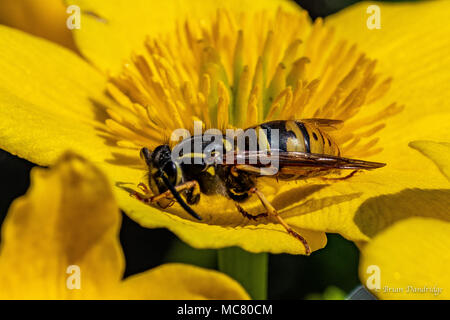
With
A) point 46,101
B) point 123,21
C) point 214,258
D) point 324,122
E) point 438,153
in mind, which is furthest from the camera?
point 123,21

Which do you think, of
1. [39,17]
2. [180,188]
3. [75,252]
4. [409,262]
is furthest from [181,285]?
[39,17]

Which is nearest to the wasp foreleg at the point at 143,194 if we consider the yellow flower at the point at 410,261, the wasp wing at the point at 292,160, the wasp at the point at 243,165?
the wasp at the point at 243,165

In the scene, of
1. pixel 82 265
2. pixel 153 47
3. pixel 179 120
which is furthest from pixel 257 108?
pixel 82 265

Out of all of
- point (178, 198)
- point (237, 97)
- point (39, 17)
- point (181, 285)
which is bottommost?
point (181, 285)

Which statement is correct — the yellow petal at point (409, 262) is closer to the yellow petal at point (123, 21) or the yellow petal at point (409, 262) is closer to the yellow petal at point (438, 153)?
the yellow petal at point (438, 153)

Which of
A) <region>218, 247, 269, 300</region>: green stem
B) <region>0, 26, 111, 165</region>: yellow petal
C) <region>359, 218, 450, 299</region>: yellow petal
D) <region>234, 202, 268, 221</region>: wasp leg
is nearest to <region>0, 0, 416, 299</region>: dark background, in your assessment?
<region>0, 26, 111, 165</region>: yellow petal

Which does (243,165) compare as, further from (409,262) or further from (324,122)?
(409,262)
